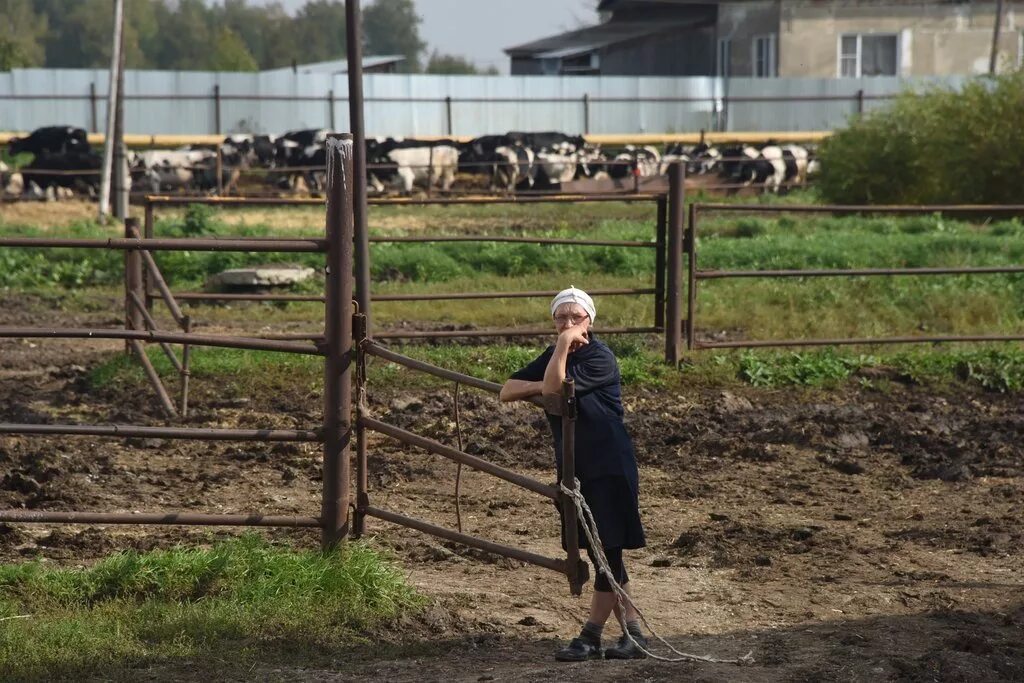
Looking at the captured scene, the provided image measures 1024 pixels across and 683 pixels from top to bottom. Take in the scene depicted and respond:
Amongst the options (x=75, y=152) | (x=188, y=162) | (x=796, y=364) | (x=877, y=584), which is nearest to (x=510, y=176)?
(x=188, y=162)

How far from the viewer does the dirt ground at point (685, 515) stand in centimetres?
507

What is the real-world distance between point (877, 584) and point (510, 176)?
74.8ft

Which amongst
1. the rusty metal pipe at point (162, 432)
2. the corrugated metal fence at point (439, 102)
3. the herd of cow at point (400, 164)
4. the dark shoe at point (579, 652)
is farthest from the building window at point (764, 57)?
the dark shoe at point (579, 652)

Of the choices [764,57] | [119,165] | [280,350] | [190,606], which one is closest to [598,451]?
[280,350]

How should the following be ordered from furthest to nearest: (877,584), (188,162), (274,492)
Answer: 1. (188,162)
2. (274,492)
3. (877,584)

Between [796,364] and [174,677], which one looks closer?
[174,677]

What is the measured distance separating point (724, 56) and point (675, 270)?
116ft

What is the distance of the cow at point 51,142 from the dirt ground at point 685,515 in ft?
63.1

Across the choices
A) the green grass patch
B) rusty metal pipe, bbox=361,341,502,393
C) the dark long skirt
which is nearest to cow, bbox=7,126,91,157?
the green grass patch

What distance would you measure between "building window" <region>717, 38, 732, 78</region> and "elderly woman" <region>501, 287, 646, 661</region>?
40398mm

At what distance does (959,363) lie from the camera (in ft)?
34.8

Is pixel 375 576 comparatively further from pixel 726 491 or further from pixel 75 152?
pixel 75 152

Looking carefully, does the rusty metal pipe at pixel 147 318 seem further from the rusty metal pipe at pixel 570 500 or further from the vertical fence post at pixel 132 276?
the rusty metal pipe at pixel 570 500

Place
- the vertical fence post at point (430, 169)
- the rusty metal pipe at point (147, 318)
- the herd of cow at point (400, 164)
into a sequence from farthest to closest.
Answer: the herd of cow at point (400, 164), the vertical fence post at point (430, 169), the rusty metal pipe at point (147, 318)
